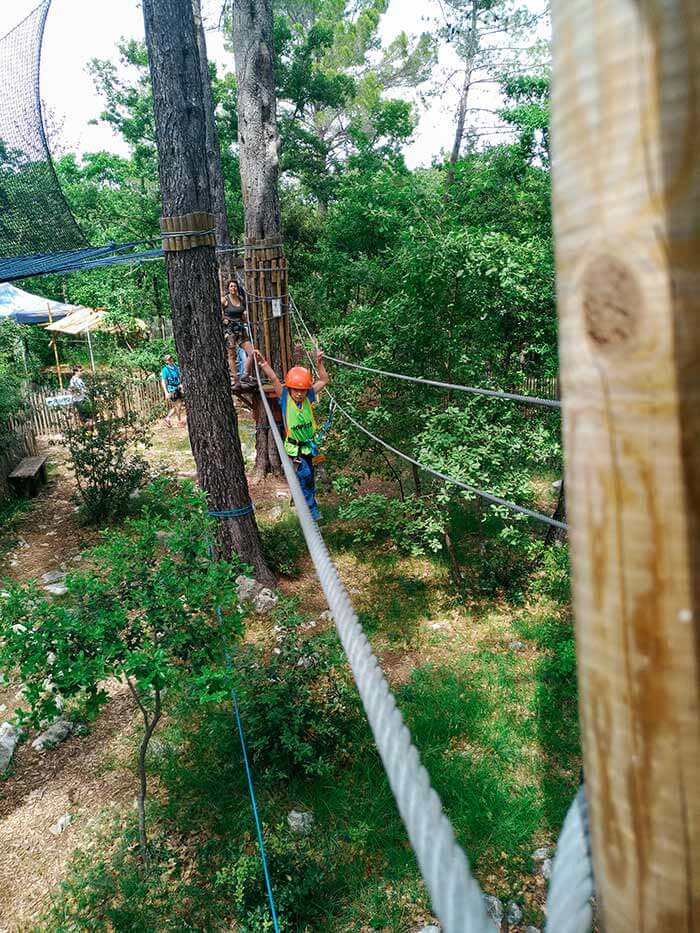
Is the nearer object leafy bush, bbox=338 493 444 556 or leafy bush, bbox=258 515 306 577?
leafy bush, bbox=338 493 444 556

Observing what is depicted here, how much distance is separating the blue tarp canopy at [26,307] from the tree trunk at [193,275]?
34.9 feet

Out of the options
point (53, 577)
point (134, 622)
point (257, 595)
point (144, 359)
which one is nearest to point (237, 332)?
point (53, 577)

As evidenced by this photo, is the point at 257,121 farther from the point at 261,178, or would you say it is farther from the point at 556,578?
the point at 556,578

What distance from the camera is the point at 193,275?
4453 millimetres

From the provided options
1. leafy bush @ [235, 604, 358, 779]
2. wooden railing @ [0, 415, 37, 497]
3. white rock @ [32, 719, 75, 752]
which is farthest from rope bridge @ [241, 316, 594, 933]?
wooden railing @ [0, 415, 37, 497]

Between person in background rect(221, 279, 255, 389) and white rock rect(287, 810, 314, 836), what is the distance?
3915mm

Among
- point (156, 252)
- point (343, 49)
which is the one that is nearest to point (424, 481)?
point (156, 252)

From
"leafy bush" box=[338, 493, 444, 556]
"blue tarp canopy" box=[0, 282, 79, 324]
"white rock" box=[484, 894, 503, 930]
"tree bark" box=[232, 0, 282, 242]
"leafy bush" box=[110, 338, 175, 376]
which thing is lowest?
"white rock" box=[484, 894, 503, 930]

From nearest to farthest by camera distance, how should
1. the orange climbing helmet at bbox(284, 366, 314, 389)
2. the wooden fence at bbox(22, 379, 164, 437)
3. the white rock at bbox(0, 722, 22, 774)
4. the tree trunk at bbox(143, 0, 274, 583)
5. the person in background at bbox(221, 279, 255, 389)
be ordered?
the white rock at bbox(0, 722, 22, 774)
the tree trunk at bbox(143, 0, 274, 583)
the orange climbing helmet at bbox(284, 366, 314, 389)
the person in background at bbox(221, 279, 255, 389)
the wooden fence at bbox(22, 379, 164, 437)

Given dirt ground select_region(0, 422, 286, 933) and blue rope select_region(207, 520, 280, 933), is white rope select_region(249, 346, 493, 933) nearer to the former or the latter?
blue rope select_region(207, 520, 280, 933)

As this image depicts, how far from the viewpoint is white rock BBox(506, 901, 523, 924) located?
2796 millimetres

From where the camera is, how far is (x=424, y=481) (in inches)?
258

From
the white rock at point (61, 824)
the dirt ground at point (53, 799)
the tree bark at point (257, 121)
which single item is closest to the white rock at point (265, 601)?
the dirt ground at point (53, 799)

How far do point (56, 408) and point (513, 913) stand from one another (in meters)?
9.86
